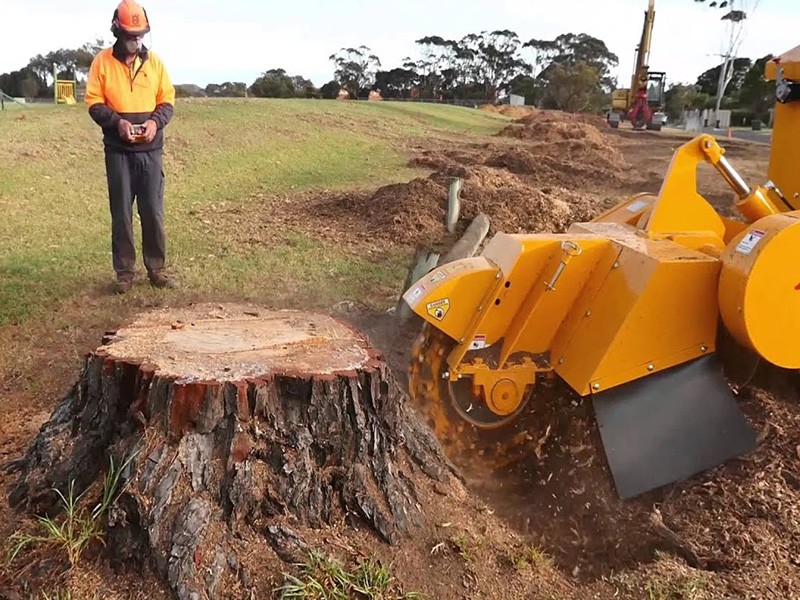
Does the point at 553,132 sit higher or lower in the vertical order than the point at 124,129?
lower

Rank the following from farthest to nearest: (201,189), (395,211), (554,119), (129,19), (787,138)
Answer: (554,119), (201,189), (395,211), (129,19), (787,138)

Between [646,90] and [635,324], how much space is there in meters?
31.5

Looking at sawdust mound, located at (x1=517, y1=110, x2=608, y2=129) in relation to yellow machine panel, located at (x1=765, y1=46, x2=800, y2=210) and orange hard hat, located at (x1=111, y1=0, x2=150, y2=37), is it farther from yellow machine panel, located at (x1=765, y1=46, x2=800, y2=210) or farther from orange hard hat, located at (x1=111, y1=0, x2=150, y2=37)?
yellow machine panel, located at (x1=765, y1=46, x2=800, y2=210)

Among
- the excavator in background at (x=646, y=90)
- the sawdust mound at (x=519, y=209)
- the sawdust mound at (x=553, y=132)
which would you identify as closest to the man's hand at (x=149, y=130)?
the sawdust mound at (x=519, y=209)

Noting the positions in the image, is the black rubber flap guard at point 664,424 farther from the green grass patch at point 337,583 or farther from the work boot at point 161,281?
the work boot at point 161,281

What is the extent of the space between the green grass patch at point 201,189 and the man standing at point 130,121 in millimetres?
576

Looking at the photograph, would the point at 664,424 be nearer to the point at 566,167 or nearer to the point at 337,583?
the point at 337,583

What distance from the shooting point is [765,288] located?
323 cm

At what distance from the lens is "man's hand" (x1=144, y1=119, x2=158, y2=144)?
573cm

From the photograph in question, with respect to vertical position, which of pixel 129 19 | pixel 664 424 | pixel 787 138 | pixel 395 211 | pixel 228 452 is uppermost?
pixel 129 19

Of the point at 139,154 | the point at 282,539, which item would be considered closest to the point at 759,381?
the point at 282,539

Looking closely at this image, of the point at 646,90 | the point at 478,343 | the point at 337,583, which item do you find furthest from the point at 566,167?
the point at 646,90

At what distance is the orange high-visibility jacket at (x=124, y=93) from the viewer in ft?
18.6

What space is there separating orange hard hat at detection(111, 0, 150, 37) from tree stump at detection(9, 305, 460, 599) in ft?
10.7
